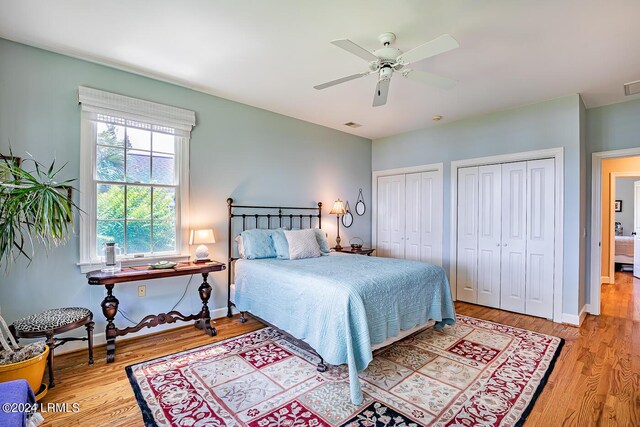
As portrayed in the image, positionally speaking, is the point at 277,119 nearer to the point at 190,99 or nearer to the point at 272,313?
the point at 190,99

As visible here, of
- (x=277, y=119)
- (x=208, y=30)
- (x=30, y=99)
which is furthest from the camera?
(x=277, y=119)

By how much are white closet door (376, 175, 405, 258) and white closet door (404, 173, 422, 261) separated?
0.31 feet

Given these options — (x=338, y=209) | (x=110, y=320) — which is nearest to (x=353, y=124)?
(x=338, y=209)

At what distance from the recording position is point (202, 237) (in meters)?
3.42

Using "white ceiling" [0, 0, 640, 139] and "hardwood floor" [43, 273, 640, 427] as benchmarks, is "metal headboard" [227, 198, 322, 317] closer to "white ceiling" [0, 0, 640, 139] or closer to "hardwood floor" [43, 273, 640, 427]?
"hardwood floor" [43, 273, 640, 427]

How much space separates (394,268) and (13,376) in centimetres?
290

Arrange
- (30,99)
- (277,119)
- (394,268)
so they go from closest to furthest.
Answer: (30,99), (394,268), (277,119)

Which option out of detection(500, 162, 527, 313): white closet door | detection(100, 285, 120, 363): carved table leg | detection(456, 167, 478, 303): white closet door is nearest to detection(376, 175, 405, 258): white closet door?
detection(456, 167, 478, 303): white closet door

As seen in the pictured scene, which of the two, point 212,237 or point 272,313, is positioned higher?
point 212,237

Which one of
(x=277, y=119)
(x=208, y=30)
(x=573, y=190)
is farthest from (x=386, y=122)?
(x=208, y=30)

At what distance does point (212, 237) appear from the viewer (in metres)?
3.46

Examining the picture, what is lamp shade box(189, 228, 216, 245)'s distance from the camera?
339 cm

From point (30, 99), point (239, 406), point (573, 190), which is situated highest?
point (30, 99)

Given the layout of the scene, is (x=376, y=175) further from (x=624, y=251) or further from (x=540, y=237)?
(x=624, y=251)
